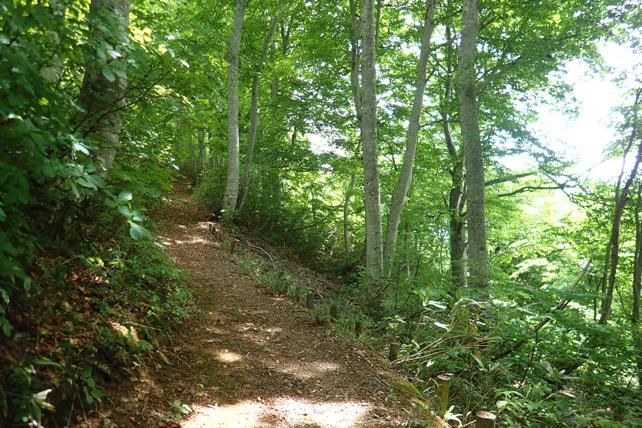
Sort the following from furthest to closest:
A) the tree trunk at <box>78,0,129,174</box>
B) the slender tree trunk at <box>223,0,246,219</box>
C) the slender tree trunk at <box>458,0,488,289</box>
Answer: the slender tree trunk at <box>223,0,246,219</box> → the slender tree trunk at <box>458,0,488,289</box> → the tree trunk at <box>78,0,129,174</box>

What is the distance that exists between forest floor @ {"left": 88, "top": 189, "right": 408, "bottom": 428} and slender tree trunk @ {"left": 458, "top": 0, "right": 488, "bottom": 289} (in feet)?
9.77

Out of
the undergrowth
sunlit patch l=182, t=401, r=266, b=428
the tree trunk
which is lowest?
sunlit patch l=182, t=401, r=266, b=428

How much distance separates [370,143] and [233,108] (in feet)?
15.9

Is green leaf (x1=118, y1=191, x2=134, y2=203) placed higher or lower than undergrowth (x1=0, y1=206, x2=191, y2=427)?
higher

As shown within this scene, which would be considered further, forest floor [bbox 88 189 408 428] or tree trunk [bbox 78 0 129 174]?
forest floor [bbox 88 189 408 428]

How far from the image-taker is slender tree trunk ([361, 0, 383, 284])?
8.48m

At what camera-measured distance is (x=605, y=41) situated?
8875 mm

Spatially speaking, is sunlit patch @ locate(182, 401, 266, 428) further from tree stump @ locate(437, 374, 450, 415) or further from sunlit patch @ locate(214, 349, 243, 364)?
tree stump @ locate(437, 374, 450, 415)

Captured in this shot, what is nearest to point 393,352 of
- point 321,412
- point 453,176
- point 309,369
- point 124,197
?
point 309,369

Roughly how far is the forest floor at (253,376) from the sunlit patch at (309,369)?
0.04 feet

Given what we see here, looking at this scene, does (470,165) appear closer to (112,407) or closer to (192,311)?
(192,311)

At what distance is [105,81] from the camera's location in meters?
3.58

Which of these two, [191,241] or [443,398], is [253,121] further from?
[443,398]

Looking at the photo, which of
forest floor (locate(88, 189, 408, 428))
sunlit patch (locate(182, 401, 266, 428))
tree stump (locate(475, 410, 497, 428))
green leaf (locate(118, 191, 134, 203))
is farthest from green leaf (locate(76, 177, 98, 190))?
tree stump (locate(475, 410, 497, 428))
